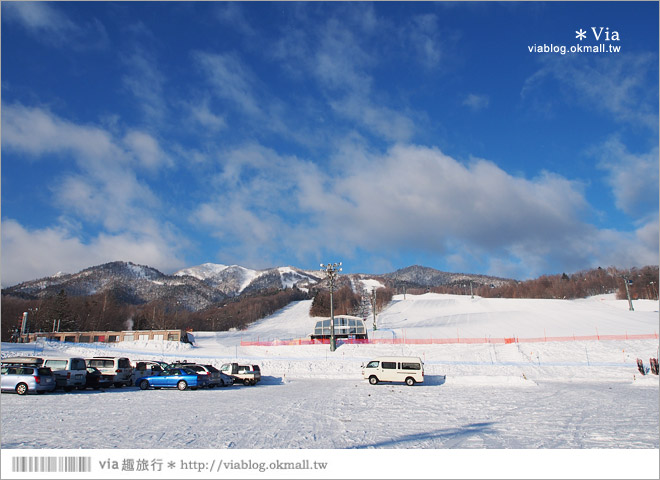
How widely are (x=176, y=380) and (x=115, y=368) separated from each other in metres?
3.98

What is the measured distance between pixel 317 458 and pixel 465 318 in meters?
79.7

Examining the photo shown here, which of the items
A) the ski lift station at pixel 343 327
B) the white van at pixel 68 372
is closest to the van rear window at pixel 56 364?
the white van at pixel 68 372

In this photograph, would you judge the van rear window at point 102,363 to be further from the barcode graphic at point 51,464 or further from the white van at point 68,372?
the barcode graphic at point 51,464

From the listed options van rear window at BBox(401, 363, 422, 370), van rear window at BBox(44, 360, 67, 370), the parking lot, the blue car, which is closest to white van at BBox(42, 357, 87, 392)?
Result: van rear window at BBox(44, 360, 67, 370)

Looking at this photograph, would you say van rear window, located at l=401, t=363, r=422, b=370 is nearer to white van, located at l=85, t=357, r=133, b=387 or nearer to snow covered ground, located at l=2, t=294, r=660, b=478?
snow covered ground, located at l=2, t=294, r=660, b=478

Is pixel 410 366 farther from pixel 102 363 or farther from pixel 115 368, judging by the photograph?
pixel 102 363

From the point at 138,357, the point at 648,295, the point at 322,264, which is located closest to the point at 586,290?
the point at 648,295

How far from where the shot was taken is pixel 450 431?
424 inches

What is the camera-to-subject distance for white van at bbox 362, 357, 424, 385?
27.5 meters

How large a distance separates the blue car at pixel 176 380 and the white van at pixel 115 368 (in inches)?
42.8

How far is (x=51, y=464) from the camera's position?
6363 millimetres

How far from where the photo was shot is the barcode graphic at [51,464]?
6309 mm

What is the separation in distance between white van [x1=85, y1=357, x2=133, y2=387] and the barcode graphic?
2039 centimetres

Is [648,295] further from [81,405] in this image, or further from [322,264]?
[81,405]
